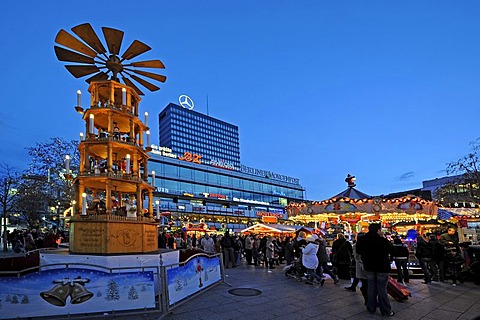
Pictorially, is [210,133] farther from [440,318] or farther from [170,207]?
[440,318]

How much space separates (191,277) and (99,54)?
264 inches

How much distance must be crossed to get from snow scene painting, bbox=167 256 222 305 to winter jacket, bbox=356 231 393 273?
4.18 metres

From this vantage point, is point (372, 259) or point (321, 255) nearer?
point (372, 259)

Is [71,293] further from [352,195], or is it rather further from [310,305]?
[352,195]

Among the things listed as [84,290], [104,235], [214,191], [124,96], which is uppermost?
[214,191]

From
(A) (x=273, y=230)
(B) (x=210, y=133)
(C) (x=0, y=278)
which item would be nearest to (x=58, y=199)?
(A) (x=273, y=230)

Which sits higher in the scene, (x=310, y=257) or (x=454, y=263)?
(x=310, y=257)

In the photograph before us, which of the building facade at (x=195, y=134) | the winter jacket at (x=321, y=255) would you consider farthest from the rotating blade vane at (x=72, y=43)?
the building facade at (x=195, y=134)

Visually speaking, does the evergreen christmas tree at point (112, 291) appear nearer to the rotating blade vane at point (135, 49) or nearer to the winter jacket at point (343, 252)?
the rotating blade vane at point (135, 49)

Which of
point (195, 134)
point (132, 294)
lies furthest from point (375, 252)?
point (195, 134)

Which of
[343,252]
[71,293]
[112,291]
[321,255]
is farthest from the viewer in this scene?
[343,252]

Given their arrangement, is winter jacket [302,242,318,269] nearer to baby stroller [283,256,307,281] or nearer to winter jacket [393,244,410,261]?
baby stroller [283,256,307,281]

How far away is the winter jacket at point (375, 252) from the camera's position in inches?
274

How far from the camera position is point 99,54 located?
9266 mm
